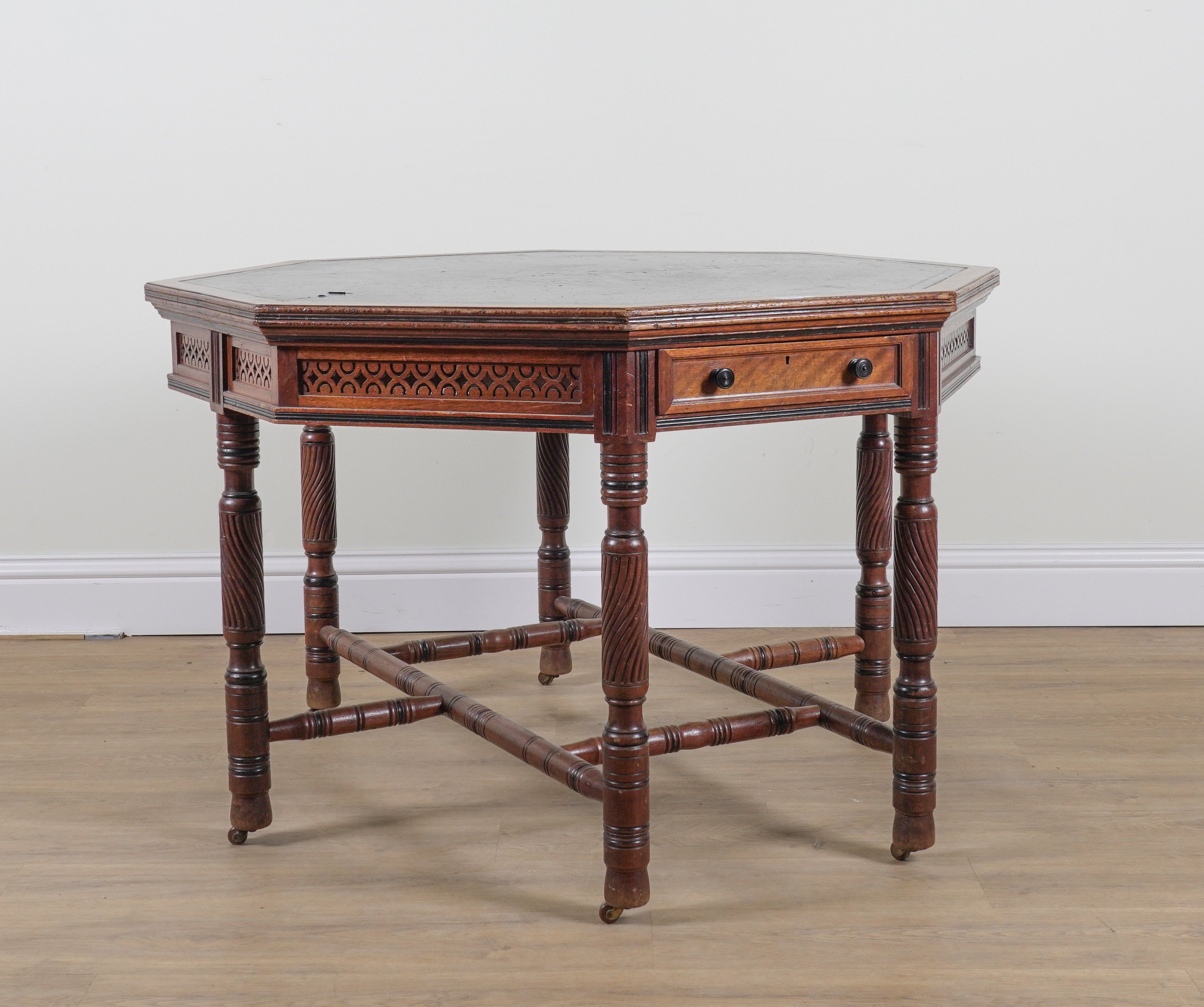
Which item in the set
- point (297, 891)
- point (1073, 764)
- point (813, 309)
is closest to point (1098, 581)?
point (1073, 764)

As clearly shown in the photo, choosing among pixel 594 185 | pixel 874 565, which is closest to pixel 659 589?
pixel 874 565

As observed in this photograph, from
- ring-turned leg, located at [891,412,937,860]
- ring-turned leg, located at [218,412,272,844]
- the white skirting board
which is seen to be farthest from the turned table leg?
the white skirting board

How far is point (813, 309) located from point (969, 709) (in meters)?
1.43

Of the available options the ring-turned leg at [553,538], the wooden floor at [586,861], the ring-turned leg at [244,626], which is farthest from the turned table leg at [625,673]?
the ring-turned leg at [553,538]

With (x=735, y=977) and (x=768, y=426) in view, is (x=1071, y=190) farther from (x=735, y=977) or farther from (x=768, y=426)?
(x=735, y=977)

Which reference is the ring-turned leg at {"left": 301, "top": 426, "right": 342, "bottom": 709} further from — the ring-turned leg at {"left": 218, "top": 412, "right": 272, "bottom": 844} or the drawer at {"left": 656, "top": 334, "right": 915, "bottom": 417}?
the drawer at {"left": 656, "top": 334, "right": 915, "bottom": 417}

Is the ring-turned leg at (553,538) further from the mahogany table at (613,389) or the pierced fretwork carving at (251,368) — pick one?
the pierced fretwork carving at (251,368)

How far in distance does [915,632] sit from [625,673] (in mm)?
520

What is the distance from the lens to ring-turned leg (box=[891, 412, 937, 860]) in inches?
88.7

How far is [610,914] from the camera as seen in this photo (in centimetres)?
219

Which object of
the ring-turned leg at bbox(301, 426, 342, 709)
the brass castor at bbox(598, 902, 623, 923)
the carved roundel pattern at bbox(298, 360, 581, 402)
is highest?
the carved roundel pattern at bbox(298, 360, 581, 402)

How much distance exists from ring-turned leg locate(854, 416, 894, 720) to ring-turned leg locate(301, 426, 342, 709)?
3.72ft

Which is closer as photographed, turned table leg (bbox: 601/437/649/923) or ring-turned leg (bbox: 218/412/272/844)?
turned table leg (bbox: 601/437/649/923)

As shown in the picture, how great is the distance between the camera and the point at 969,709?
3158 millimetres
